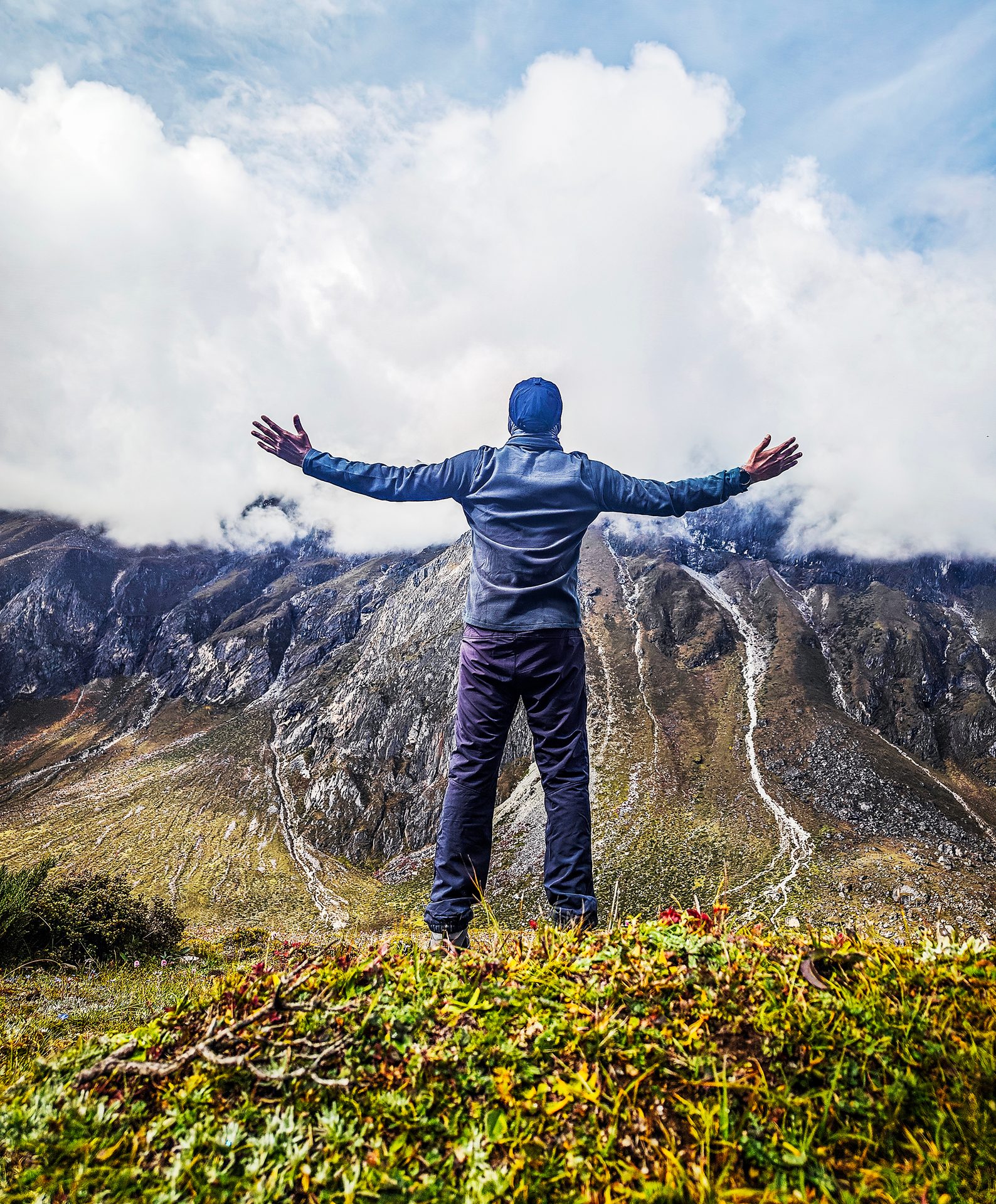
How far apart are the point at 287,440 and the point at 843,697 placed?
142518 millimetres

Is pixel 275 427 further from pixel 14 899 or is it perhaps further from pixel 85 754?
pixel 85 754

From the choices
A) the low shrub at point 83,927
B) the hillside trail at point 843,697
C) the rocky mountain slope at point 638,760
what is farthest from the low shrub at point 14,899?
the hillside trail at point 843,697

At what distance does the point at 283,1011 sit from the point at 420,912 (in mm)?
2428

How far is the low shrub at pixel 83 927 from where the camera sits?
28.6ft

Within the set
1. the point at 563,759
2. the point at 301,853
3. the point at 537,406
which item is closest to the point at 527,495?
the point at 537,406

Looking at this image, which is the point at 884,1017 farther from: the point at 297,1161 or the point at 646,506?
the point at 646,506

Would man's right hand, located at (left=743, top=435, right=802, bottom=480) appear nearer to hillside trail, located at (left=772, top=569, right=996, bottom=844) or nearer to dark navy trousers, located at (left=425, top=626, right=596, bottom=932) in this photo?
dark navy trousers, located at (left=425, top=626, right=596, bottom=932)

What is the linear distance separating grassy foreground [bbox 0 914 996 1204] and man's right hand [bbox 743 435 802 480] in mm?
4908

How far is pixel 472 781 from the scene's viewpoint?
16.4ft

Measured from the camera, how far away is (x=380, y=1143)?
171 cm

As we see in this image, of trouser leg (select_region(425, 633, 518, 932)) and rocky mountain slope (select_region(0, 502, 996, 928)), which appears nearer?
trouser leg (select_region(425, 633, 518, 932))

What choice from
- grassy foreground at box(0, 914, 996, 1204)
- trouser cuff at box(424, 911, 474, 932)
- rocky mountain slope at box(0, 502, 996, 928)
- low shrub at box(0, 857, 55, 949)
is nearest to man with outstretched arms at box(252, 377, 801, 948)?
trouser cuff at box(424, 911, 474, 932)

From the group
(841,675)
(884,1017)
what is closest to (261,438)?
(884,1017)

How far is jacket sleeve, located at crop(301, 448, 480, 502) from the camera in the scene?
610 cm
